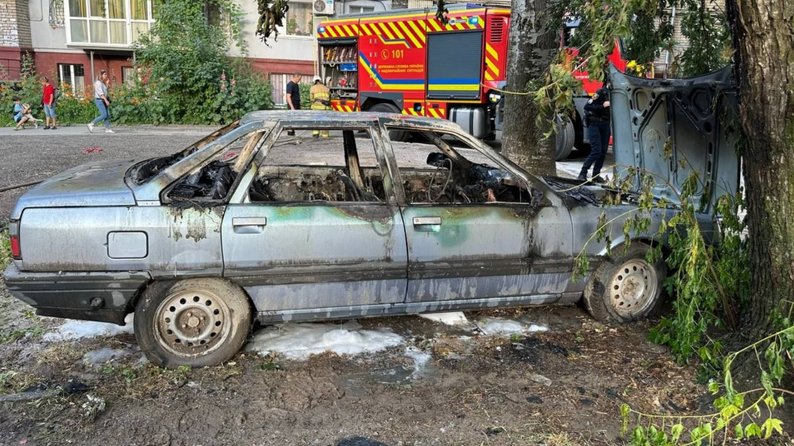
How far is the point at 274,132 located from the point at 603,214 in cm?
212

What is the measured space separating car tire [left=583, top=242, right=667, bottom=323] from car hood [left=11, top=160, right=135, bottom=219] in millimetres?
3169

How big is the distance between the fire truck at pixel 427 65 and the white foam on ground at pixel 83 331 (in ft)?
30.9

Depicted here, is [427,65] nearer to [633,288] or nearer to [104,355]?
[633,288]

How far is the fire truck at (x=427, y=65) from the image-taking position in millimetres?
13367

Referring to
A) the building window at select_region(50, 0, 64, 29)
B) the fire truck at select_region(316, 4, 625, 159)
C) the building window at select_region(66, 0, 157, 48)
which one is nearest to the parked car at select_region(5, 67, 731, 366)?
the fire truck at select_region(316, 4, 625, 159)

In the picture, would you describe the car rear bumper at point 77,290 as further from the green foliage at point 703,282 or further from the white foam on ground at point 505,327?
the green foliage at point 703,282

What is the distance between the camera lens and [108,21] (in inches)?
965

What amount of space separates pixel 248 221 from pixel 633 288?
9.28 feet

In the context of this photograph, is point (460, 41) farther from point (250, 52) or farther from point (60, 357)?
point (250, 52)

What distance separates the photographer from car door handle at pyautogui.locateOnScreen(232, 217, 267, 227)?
379cm

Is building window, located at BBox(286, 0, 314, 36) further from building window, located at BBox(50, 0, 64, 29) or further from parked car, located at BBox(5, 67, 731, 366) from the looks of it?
parked car, located at BBox(5, 67, 731, 366)

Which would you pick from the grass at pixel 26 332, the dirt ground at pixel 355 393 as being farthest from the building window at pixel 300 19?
the dirt ground at pixel 355 393

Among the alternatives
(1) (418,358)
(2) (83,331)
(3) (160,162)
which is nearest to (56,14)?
(3) (160,162)

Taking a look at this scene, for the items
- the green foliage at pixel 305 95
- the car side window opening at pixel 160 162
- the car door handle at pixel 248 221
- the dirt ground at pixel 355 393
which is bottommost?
the dirt ground at pixel 355 393
